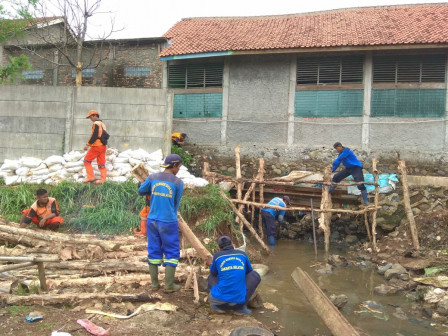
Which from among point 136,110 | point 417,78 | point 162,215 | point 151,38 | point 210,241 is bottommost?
point 210,241

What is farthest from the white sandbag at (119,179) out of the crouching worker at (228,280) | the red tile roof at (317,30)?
the red tile roof at (317,30)

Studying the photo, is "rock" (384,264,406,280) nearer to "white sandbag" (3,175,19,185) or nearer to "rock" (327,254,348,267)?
"rock" (327,254,348,267)

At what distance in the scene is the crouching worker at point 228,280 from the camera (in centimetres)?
428

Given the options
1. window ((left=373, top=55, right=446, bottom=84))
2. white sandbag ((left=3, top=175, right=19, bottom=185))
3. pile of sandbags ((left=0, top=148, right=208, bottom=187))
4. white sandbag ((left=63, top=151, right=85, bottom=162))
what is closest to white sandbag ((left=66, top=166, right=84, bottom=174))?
pile of sandbags ((left=0, top=148, right=208, bottom=187))

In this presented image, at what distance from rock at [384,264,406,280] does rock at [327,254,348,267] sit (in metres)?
0.91

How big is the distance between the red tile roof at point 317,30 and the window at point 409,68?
0.75 metres

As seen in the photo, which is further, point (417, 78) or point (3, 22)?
point (3, 22)

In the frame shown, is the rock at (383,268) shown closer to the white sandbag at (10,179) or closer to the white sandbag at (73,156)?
the white sandbag at (73,156)

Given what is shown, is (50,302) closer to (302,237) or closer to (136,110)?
(136,110)

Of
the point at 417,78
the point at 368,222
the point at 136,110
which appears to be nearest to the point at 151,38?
the point at 136,110

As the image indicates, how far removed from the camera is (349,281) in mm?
6762

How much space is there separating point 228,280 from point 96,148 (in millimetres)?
4971

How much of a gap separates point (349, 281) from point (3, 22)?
14.9m

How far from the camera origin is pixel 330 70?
12.9 m
